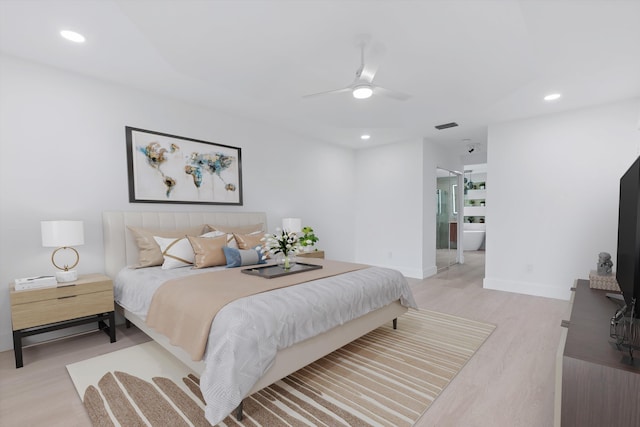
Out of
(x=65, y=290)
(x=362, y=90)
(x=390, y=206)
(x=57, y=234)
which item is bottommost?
(x=65, y=290)

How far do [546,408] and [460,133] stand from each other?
13.8ft

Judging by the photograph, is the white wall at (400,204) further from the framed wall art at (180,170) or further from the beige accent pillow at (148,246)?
the beige accent pillow at (148,246)

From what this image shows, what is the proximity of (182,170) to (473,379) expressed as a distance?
12.1ft

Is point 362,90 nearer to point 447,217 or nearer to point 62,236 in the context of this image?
point 62,236

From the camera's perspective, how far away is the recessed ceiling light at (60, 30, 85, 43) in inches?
89.1

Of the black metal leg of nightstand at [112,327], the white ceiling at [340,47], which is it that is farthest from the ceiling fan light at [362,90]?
the black metal leg of nightstand at [112,327]

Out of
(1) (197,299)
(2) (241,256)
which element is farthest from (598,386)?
(2) (241,256)

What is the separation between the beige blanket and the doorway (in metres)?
4.09

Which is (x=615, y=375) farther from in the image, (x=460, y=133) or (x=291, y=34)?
(x=460, y=133)

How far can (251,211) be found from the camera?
14.5ft

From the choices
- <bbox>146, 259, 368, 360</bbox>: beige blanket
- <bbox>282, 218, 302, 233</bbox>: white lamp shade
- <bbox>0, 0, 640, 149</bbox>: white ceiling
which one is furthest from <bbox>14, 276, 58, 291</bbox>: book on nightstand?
<bbox>282, 218, 302, 233</bbox>: white lamp shade

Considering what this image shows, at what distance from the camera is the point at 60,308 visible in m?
2.44

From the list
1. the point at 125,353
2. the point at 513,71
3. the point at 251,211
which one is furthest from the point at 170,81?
the point at 513,71

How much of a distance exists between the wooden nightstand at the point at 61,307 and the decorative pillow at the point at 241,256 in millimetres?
1063
